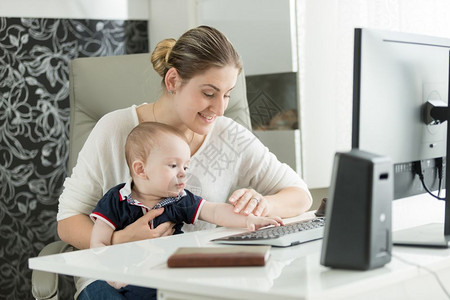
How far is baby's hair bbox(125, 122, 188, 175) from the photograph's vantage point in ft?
5.99

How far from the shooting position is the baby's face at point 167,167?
179 cm

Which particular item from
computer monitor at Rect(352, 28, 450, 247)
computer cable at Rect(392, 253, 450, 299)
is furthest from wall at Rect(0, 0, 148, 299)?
computer cable at Rect(392, 253, 450, 299)

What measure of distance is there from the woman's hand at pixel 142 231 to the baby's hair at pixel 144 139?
157mm

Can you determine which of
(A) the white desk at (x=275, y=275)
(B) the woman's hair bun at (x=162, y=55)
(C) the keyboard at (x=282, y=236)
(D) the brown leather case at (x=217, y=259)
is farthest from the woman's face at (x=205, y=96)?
(D) the brown leather case at (x=217, y=259)

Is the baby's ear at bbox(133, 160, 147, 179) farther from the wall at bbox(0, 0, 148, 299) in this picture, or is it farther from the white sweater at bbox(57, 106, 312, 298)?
the wall at bbox(0, 0, 148, 299)

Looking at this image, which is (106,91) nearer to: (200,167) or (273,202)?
(200,167)

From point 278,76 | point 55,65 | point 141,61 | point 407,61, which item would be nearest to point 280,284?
point 407,61

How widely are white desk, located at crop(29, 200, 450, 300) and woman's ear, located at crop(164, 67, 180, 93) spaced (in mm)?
712

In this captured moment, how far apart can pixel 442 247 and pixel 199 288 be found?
56 centimetres

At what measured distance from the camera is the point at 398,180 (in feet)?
5.13

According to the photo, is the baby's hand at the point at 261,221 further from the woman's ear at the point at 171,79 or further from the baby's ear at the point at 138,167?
the woman's ear at the point at 171,79

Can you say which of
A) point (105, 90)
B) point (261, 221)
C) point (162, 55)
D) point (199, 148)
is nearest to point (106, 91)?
→ point (105, 90)

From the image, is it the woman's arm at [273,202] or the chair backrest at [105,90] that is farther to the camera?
the chair backrest at [105,90]

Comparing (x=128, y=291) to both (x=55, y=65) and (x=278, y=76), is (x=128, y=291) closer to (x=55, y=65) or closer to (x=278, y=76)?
(x=278, y=76)
